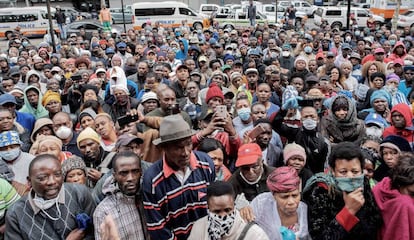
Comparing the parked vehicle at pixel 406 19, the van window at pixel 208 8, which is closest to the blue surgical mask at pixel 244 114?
the parked vehicle at pixel 406 19

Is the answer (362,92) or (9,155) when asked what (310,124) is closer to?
(362,92)

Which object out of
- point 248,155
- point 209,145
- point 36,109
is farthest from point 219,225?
point 36,109

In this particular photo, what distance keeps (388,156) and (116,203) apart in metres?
2.62

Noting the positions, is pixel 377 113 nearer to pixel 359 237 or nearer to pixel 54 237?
pixel 359 237

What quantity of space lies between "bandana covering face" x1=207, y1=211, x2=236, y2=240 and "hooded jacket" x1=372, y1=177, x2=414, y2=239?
101 cm

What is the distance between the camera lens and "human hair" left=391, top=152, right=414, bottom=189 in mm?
2592

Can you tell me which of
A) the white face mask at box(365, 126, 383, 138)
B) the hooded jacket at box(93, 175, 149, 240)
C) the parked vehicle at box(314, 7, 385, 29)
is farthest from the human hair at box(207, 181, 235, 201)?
the parked vehicle at box(314, 7, 385, 29)

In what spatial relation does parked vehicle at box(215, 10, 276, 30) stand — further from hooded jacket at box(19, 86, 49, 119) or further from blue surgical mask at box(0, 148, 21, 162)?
blue surgical mask at box(0, 148, 21, 162)

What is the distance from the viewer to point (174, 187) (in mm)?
2654

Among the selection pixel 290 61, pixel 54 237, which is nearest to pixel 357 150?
pixel 54 237

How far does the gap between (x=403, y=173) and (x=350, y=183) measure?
0.35 metres

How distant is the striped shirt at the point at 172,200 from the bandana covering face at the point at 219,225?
28cm

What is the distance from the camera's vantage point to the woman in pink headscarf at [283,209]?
2756 millimetres

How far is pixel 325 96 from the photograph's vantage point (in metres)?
6.31
